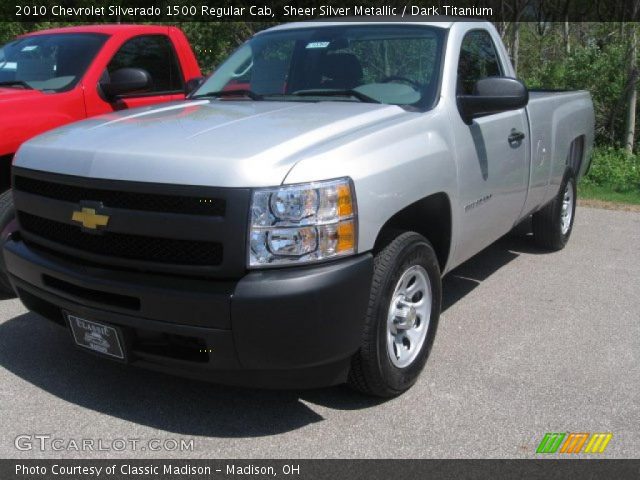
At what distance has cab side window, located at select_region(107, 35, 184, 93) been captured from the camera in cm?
612

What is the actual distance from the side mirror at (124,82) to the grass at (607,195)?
237 inches

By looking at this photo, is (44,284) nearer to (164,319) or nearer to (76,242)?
(76,242)

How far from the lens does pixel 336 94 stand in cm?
432

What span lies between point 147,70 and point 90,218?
344 cm

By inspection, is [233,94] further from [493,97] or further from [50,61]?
[50,61]

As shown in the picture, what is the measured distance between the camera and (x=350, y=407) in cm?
361

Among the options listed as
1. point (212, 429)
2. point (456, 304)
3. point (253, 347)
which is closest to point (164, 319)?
point (253, 347)

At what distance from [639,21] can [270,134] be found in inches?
405

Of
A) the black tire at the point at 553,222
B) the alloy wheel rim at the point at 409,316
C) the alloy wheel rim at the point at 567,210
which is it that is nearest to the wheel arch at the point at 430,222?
the alloy wheel rim at the point at 409,316

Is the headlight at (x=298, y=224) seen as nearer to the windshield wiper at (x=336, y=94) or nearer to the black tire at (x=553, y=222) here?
the windshield wiper at (x=336, y=94)

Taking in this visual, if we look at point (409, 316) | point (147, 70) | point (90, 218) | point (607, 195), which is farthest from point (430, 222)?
point (607, 195)

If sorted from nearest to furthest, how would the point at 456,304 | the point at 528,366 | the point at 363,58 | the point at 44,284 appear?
the point at 44,284, the point at 528,366, the point at 363,58, the point at 456,304

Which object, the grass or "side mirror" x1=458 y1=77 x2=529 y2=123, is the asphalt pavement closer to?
"side mirror" x1=458 y1=77 x2=529 y2=123

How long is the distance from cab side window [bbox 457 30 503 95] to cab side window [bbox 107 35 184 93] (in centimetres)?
286
